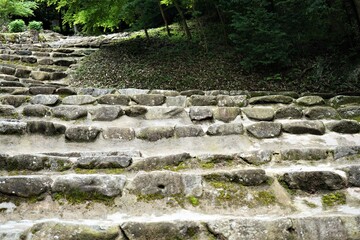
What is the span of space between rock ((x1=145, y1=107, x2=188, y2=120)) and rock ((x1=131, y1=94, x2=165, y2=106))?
8.6 inches

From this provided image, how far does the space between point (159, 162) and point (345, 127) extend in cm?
162

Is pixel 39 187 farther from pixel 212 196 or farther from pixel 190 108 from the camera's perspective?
pixel 190 108

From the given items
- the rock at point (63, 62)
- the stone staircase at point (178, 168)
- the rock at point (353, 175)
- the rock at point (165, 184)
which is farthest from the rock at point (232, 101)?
the rock at point (63, 62)

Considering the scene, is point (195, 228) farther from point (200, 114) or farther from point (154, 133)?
point (200, 114)

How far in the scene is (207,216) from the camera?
64.5 inches

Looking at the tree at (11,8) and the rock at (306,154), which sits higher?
the tree at (11,8)

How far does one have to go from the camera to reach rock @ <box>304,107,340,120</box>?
295 cm

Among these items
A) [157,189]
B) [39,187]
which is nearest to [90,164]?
[39,187]

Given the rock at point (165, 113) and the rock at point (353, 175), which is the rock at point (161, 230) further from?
the rock at point (165, 113)

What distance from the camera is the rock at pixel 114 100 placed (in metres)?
3.21

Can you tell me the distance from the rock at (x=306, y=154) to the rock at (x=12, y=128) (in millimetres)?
1909

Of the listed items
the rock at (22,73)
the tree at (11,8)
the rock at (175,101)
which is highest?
the tree at (11,8)

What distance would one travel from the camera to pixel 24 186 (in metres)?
1.71

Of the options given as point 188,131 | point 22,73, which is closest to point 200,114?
point 188,131
